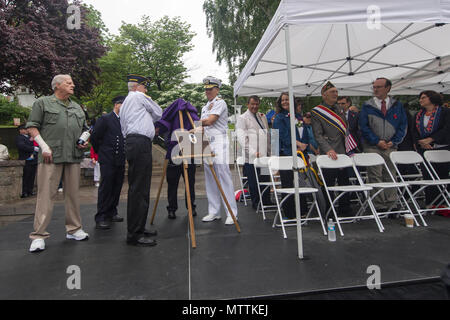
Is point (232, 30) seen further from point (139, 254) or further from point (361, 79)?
point (139, 254)

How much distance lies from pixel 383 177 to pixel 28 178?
7.93 m

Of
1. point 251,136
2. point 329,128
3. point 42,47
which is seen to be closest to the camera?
point 329,128

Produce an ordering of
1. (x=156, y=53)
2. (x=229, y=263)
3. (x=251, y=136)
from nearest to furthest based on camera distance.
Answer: (x=229, y=263), (x=251, y=136), (x=156, y=53)

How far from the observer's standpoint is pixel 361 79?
6602 mm

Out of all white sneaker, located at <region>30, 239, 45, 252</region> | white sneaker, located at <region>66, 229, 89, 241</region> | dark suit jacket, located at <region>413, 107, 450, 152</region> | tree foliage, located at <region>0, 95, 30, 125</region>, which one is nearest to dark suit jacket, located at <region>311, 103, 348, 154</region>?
dark suit jacket, located at <region>413, 107, 450, 152</region>

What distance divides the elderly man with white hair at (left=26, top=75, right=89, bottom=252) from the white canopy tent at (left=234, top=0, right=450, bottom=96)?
2330mm

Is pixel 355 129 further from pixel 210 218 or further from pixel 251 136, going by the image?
pixel 210 218

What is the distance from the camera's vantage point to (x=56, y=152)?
129 inches

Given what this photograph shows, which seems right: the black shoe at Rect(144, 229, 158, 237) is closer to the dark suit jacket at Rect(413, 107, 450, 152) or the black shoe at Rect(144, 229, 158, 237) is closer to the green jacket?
the green jacket

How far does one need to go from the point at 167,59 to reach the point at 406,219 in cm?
1915

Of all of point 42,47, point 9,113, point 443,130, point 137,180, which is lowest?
point 137,180

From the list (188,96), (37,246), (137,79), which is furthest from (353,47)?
(188,96)

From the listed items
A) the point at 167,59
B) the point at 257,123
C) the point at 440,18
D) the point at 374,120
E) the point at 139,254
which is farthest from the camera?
the point at 167,59
